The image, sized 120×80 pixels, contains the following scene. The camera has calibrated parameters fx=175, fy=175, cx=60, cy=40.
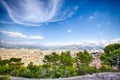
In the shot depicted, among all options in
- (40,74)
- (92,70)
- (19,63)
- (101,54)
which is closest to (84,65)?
(92,70)

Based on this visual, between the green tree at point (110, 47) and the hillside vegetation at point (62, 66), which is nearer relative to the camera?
the hillside vegetation at point (62, 66)

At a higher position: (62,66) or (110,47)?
(110,47)

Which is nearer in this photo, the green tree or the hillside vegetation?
the hillside vegetation

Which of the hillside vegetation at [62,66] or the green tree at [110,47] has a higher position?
the green tree at [110,47]

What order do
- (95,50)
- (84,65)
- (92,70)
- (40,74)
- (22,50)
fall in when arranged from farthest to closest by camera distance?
(95,50), (22,50), (84,65), (92,70), (40,74)

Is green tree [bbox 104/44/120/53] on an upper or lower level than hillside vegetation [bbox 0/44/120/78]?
upper

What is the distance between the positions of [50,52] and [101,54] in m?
2.00

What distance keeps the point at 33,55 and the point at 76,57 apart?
164cm

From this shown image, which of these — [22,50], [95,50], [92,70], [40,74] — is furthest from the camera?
[95,50]

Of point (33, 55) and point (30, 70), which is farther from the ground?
point (33, 55)

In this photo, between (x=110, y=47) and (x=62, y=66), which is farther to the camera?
(x=110, y=47)

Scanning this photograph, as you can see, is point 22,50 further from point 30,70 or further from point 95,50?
point 95,50

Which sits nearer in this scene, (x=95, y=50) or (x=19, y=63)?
(x=19, y=63)

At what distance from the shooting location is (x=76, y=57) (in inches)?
258
